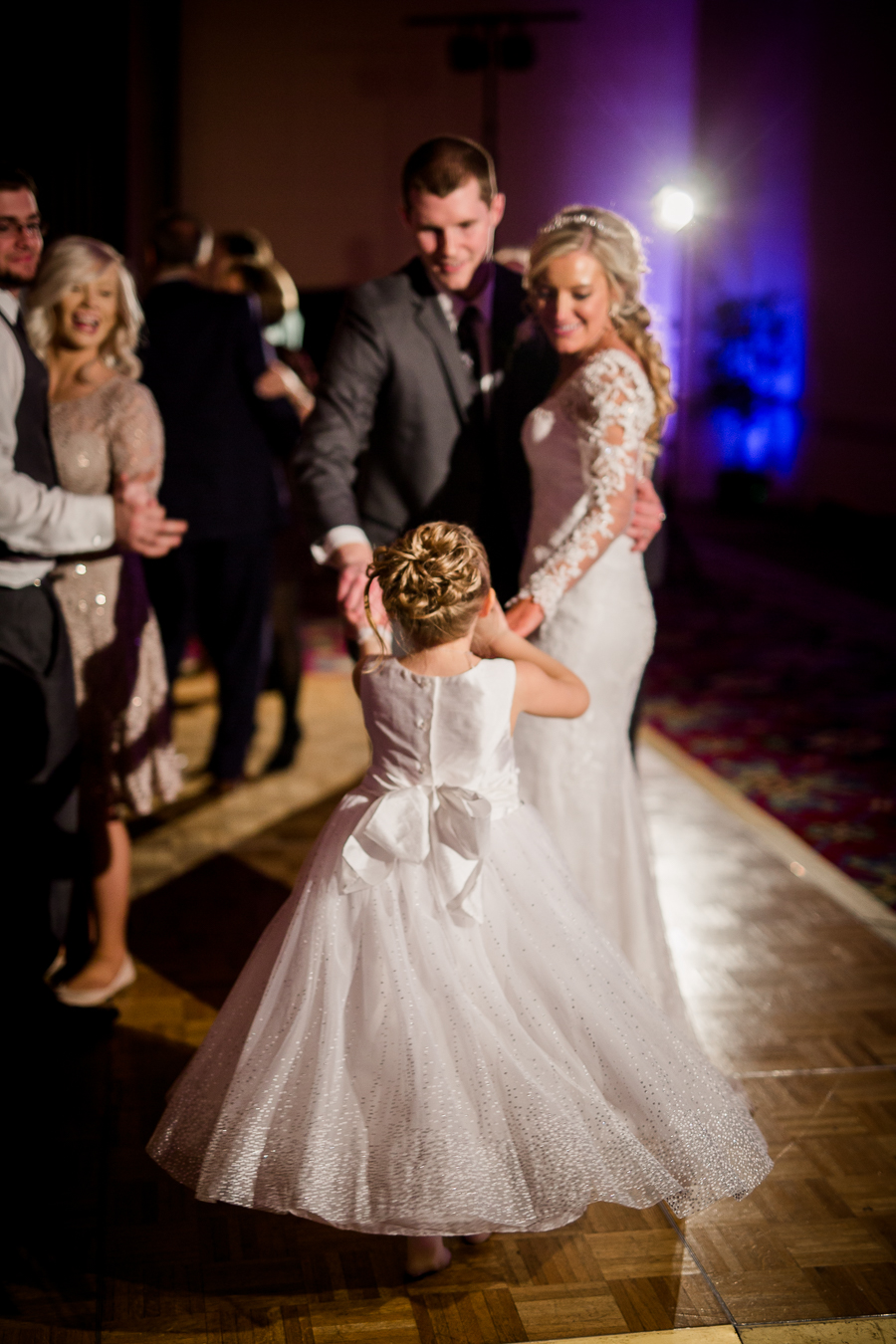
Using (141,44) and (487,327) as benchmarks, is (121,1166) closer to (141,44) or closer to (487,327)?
(487,327)

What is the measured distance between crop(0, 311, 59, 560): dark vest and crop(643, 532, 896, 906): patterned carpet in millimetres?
2420

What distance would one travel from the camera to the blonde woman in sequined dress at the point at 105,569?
2434 millimetres

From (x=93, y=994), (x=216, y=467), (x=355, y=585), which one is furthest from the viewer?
(x=216, y=467)

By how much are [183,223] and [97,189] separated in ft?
13.1

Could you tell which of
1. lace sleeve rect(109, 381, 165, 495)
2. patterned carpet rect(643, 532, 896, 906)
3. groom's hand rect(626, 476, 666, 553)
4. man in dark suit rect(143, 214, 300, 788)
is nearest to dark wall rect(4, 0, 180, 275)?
man in dark suit rect(143, 214, 300, 788)

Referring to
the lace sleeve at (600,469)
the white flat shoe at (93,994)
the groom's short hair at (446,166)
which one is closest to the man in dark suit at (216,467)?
the white flat shoe at (93,994)

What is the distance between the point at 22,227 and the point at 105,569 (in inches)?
25.8

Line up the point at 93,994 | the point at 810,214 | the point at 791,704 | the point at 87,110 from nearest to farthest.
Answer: the point at 93,994
the point at 791,704
the point at 87,110
the point at 810,214

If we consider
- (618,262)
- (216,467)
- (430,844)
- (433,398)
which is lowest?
(430,844)

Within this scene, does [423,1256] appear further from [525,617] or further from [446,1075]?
[525,617]

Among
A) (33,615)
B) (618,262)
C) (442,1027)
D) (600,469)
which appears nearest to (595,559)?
(600,469)

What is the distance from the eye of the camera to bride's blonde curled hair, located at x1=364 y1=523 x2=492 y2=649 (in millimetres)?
1714

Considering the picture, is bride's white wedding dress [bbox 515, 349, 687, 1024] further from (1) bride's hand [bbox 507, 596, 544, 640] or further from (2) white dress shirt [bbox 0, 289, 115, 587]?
(2) white dress shirt [bbox 0, 289, 115, 587]

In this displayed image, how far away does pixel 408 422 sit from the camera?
2.42m
